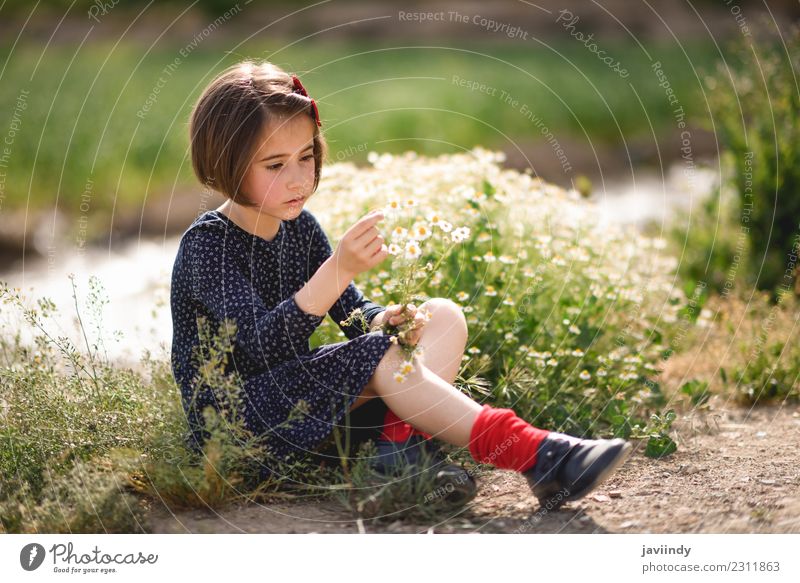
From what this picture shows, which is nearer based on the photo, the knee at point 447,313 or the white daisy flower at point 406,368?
the white daisy flower at point 406,368

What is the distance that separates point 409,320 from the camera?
2.35 metres

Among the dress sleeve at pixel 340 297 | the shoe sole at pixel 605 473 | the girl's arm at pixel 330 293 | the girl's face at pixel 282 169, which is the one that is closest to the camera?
the shoe sole at pixel 605 473

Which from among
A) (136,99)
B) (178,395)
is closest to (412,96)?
(136,99)

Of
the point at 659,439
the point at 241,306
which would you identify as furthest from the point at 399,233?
the point at 659,439

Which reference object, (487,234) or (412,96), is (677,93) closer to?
(412,96)

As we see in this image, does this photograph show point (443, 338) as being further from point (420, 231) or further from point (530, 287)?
point (530, 287)

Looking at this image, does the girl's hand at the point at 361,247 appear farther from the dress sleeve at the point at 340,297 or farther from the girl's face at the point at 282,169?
the dress sleeve at the point at 340,297

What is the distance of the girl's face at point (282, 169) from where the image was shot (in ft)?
7.86

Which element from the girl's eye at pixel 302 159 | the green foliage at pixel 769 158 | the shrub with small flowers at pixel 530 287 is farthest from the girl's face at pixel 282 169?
Answer: the green foliage at pixel 769 158

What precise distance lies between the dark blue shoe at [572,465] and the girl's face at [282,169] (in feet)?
3.05

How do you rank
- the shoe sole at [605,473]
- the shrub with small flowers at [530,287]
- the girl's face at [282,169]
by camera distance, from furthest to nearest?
the shrub with small flowers at [530,287] < the girl's face at [282,169] < the shoe sole at [605,473]

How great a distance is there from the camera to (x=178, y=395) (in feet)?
8.73

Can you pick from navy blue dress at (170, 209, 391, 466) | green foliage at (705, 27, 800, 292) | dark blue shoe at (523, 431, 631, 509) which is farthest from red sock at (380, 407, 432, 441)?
green foliage at (705, 27, 800, 292)
